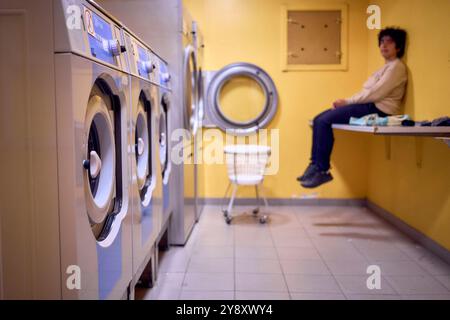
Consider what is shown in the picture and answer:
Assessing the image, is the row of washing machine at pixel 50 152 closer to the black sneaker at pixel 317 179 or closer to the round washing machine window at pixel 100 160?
the round washing machine window at pixel 100 160

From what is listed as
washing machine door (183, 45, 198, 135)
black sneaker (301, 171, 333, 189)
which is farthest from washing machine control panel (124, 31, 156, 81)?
black sneaker (301, 171, 333, 189)

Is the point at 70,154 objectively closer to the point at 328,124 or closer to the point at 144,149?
the point at 144,149

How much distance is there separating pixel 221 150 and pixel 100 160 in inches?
106

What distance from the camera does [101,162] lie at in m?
1.37

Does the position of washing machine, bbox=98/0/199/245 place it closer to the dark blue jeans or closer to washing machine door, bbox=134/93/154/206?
washing machine door, bbox=134/93/154/206

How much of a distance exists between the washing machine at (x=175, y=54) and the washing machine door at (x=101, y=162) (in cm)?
122

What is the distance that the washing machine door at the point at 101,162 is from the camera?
1.24 metres

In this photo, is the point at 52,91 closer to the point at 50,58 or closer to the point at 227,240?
the point at 50,58

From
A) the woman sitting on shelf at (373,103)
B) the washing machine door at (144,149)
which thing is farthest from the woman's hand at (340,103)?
the washing machine door at (144,149)

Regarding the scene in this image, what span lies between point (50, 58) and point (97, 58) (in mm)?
213

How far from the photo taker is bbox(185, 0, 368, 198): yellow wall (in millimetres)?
3828

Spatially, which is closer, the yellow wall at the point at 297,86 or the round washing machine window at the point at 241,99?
the yellow wall at the point at 297,86

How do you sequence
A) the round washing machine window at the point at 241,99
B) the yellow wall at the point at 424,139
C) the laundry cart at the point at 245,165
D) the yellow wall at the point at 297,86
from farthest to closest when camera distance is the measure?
the round washing machine window at the point at 241,99, the yellow wall at the point at 297,86, the laundry cart at the point at 245,165, the yellow wall at the point at 424,139
